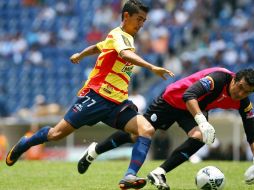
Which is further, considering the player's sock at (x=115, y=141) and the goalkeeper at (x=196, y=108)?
the player's sock at (x=115, y=141)

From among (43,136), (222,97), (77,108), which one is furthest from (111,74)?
(222,97)

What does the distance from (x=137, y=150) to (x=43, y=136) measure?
170cm

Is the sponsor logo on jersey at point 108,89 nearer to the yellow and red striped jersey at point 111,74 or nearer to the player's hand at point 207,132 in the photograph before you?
the yellow and red striped jersey at point 111,74

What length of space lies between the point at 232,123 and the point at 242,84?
39.6 ft

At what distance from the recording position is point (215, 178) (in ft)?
30.8

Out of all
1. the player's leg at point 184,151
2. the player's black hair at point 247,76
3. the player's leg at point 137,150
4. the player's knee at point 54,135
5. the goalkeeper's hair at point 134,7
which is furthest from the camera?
the player's knee at point 54,135

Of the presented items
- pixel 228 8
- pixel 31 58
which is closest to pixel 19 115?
pixel 31 58

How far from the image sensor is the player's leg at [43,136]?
972 centimetres

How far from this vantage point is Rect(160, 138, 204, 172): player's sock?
9664mm

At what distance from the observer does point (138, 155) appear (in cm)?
885

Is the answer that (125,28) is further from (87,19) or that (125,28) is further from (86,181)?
(87,19)

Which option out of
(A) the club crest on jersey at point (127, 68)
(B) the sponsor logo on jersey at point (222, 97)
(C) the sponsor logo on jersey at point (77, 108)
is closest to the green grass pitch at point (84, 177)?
(C) the sponsor logo on jersey at point (77, 108)

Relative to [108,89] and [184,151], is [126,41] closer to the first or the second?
[108,89]

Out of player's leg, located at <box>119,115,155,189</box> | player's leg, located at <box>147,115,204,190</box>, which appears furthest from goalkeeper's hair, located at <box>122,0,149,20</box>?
player's leg, located at <box>147,115,204,190</box>
